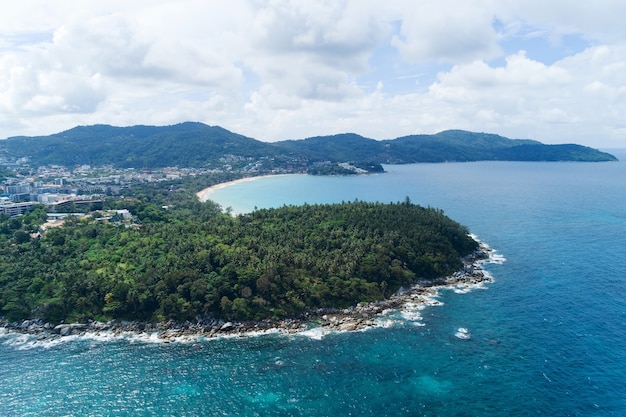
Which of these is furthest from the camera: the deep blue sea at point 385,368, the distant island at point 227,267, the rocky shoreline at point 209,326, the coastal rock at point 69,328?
the distant island at point 227,267

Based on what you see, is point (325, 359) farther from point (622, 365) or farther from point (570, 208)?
point (570, 208)

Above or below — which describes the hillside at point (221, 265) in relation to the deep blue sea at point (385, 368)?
above

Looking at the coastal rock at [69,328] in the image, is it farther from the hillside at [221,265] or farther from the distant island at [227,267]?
the hillside at [221,265]

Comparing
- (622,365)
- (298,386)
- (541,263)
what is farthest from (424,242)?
(298,386)

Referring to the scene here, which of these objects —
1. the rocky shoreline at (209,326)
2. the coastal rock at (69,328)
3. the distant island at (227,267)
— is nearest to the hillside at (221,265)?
the distant island at (227,267)

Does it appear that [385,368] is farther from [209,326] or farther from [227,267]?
[227,267]

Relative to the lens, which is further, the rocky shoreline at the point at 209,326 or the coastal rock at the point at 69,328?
the coastal rock at the point at 69,328

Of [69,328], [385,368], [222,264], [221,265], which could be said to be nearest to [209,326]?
[221,265]

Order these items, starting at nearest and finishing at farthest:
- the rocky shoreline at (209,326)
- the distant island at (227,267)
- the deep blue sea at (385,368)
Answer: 1. the deep blue sea at (385,368)
2. the rocky shoreline at (209,326)
3. the distant island at (227,267)
